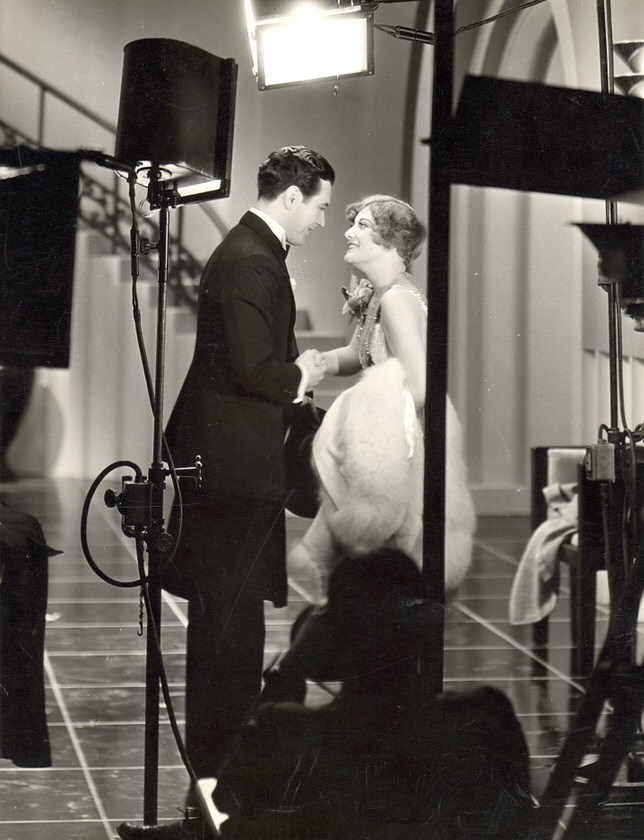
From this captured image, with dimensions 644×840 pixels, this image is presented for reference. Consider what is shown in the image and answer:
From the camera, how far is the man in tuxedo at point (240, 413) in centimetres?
246

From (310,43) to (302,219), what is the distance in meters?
0.37

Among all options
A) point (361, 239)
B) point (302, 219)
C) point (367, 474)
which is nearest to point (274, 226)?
point (302, 219)

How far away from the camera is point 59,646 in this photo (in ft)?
8.27

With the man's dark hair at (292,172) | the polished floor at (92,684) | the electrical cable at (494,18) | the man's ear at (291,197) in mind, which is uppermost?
the electrical cable at (494,18)

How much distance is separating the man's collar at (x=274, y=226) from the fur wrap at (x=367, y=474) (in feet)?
1.09

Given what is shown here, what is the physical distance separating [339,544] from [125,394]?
0.56 m

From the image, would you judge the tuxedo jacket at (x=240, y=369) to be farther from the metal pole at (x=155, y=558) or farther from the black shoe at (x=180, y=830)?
the black shoe at (x=180, y=830)

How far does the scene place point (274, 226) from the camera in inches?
97.2

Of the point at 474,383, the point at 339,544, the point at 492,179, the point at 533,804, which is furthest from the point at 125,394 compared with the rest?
the point at 533,804

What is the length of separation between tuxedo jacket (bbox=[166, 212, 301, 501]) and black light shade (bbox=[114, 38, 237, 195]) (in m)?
0.16

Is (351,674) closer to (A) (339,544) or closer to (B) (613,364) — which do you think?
(A) (339,544)

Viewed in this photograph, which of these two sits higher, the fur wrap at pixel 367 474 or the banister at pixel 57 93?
the banister at pixel 57 93

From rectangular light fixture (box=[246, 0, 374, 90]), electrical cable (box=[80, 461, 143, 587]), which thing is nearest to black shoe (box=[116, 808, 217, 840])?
electrical cable (box=[80, 461, 143, 587])

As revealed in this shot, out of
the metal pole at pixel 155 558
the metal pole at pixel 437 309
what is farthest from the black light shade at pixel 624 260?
the metal pole at pixel 155 558
